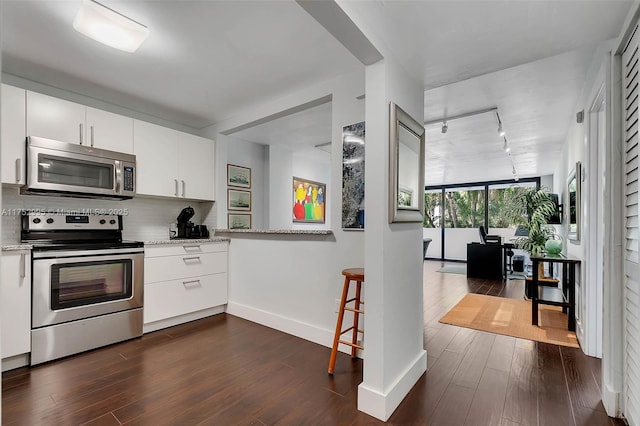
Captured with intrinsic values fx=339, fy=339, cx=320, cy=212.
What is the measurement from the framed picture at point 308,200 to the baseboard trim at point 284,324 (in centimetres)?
239

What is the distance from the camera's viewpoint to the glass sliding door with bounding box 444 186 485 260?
8.86m

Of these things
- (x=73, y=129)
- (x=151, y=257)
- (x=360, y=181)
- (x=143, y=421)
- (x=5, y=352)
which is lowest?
(x=143, y=421)

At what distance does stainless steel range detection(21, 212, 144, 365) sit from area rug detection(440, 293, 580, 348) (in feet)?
10.2

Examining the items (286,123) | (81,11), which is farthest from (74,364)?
(286,123)

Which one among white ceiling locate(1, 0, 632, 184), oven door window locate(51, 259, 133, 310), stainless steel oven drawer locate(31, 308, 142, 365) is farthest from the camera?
oven door window locate(51, 259, 133, 310)

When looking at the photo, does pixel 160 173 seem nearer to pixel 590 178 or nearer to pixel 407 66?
pixel 407 66

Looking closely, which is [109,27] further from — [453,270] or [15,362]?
[453,270]

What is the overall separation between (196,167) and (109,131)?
2.99ft

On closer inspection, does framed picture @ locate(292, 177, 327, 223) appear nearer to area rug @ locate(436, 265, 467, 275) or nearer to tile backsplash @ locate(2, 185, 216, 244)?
tile backsplash @ locate(2, 185, 216, 244)

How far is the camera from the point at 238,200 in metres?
4.62

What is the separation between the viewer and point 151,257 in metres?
3.16

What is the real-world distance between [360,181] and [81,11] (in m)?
2.07

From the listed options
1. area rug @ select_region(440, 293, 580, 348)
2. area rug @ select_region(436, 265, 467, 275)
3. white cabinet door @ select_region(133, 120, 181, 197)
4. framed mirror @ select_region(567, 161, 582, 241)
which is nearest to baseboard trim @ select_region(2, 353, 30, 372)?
white cabinet door @ select_region(133, 120, 181, 197)

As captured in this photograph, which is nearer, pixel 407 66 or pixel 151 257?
pixel 407 66
